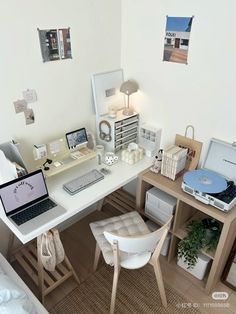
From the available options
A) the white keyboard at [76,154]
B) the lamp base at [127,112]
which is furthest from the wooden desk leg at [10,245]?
the lamp base at [127,112]

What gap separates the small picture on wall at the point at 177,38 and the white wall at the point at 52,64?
44 cm

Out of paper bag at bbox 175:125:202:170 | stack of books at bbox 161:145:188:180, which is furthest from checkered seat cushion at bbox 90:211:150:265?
paper bag at bbox 175:125:202:170

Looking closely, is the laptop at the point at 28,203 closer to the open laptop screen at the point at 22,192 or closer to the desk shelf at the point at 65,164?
the open laptop screen at the point at 22,192

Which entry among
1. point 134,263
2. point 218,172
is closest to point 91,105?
point 218,172

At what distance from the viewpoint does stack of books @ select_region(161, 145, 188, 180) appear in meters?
1.78

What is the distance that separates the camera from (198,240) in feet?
5.66

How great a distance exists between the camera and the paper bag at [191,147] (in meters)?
1.88

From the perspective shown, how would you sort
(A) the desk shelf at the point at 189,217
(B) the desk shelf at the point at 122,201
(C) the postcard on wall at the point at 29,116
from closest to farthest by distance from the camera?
(A) the desk shelf at the point at 189,217, (C) the postcard on wall at the point at 29,116, (B) the desk shelf at the point at 122,201

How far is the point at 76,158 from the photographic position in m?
1.87

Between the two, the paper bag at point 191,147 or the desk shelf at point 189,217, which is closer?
the desk shelf at point 189,217

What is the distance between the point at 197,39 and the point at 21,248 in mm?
1883

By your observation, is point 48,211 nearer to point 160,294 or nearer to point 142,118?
point 160,294

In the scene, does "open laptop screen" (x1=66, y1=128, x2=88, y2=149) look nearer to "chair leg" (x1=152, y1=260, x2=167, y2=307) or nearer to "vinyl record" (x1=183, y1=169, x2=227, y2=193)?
"vinyl record" (x1=183, y1=169, x2=227, y2=193)

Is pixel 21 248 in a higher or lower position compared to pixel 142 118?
lower
